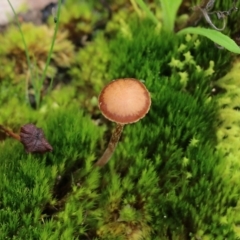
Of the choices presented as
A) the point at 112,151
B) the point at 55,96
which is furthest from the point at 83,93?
the point at 112,151

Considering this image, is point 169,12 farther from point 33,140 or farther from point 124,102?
point 33,140

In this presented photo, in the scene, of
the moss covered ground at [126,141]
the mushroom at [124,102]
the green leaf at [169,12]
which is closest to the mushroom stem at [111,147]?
the moss covered ground at [126,141]

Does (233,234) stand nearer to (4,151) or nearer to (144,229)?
(144,229)

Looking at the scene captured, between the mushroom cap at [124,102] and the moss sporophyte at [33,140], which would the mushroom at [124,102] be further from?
the moss sporophyte at [33,140]

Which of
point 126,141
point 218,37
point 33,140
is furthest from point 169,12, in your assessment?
point 33,140

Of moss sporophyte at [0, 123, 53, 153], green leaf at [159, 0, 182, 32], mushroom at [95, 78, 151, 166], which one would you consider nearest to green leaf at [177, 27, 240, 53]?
green leaf at [159, 0, 182, 32]

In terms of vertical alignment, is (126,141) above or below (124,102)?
below
